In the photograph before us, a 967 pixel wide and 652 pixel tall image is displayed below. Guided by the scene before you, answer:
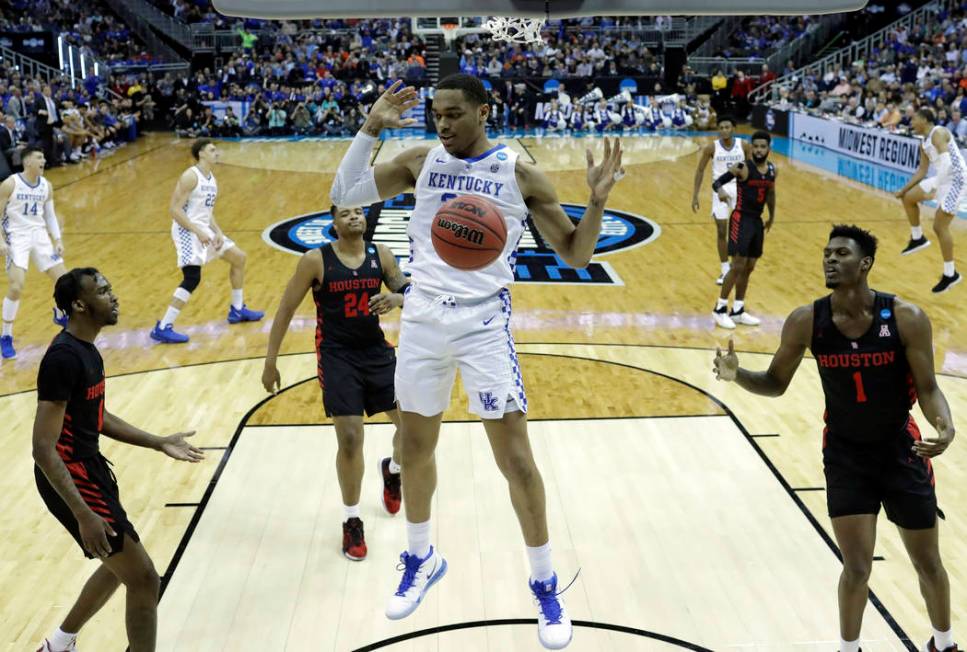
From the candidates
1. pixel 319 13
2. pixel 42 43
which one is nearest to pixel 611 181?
pixel 319 13

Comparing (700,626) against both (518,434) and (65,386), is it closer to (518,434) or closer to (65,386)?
(518,434)

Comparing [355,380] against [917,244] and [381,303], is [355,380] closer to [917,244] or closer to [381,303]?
[381,303]

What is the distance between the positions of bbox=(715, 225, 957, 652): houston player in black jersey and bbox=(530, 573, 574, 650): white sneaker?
117 centimetres

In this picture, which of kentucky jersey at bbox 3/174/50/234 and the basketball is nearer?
the basketball

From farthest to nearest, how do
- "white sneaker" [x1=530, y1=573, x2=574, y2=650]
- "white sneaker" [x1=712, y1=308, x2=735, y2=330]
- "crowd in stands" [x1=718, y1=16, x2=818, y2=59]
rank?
"crowd in stands" [x1=718, y1=16, x2=818, y2=59], "white sneaker" [x1=712, y1=308, x2=735, y2=330], "white sneaker" [x1=530, y1=573, x2=574, y2=650]

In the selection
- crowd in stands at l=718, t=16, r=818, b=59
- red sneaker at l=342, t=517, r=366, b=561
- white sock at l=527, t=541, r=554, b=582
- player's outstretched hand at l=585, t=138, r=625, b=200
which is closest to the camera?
player's outstretched hand at l=585, t=138, r=625, b=200

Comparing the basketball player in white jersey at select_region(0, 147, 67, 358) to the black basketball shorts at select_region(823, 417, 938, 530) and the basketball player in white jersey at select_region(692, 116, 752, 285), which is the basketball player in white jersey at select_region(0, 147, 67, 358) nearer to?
the basketball player in white jersey at select_region(692, 116, 752, 285)

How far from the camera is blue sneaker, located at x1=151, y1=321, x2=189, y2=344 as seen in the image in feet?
31.1

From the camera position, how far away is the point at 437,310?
3.89 m

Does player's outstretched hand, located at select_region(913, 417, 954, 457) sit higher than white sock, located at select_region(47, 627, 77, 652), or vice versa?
player's outstretched hand, located at select_region(913, 417, 954, 457)

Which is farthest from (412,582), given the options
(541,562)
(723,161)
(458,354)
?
(723,161)

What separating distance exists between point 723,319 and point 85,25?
2742cm

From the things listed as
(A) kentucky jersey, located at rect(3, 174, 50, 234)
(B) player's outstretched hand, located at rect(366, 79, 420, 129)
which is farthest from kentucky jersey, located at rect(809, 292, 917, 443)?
(A) kentucky jersey, located at rect(3, 174, 50, 234)

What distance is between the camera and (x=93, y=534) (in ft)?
12.7
